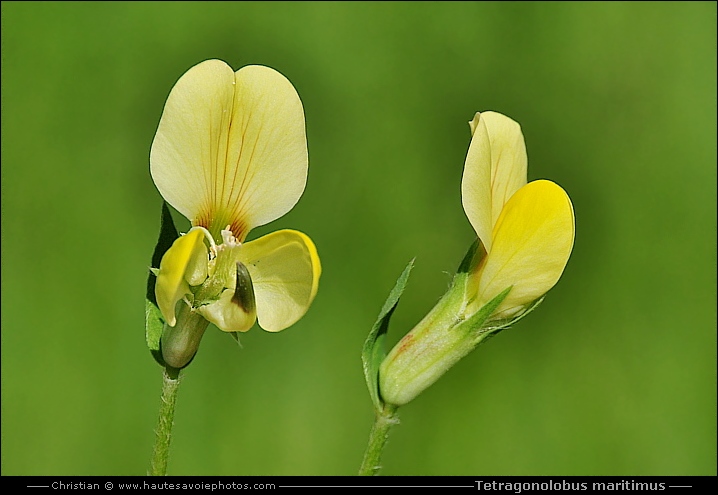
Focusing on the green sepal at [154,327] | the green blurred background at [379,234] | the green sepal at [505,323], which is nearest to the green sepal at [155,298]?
the green sepal at [154,327]

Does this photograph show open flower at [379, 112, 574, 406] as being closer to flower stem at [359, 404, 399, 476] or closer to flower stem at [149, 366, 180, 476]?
flower stem at [359, 404, 399, 476]

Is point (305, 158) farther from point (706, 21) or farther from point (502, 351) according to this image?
point (706, 21)

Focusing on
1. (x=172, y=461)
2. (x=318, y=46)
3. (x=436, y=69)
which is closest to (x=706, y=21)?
(x=436, y=69)

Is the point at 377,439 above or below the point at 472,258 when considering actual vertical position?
below

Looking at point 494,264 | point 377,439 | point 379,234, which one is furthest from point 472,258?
point 379,234

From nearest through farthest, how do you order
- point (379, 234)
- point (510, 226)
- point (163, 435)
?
point (163, 435) → point (510, 226) → point (379, 234)

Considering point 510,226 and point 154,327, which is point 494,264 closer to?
point 510,226
